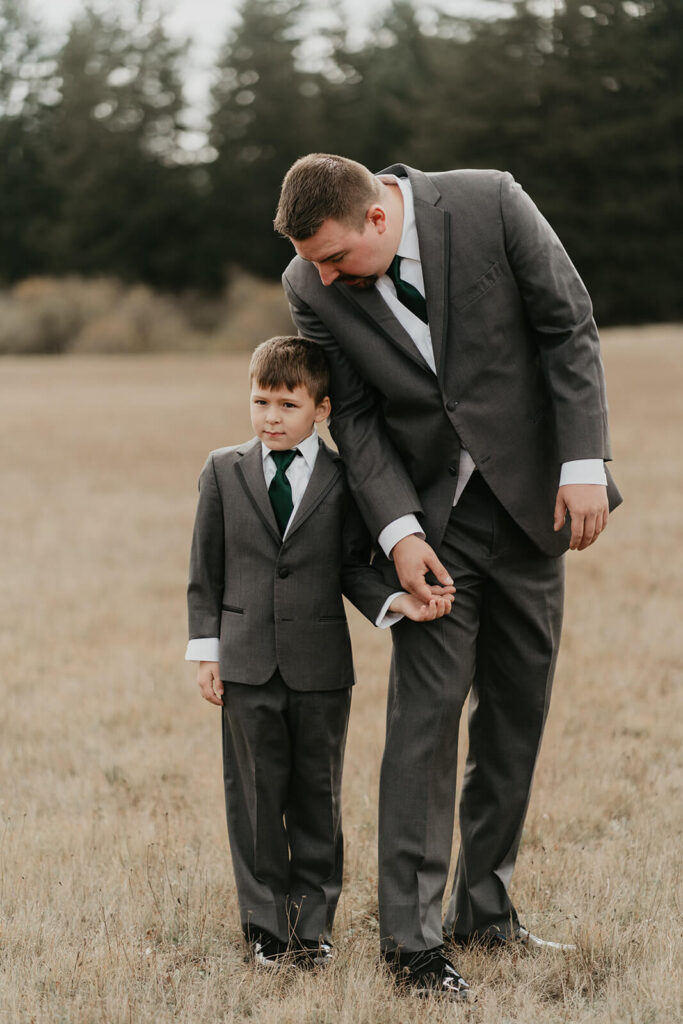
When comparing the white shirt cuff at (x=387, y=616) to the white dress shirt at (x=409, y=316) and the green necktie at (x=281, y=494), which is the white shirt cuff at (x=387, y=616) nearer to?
the white dress shirt at (x=409, y=316)

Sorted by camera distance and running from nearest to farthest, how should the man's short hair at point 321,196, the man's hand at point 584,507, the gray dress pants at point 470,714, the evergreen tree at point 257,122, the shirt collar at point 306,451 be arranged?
the man's short hair at point 321,196
the man's hand at point 584,507
the gray dress pants at point 470,714
the shirt collar at point 306,451
the evergreen tree at point 257,122

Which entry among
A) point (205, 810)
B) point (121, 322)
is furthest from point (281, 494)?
point (121, 322)

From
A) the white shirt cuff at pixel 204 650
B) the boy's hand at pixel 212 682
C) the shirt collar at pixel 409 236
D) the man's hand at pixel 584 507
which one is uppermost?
the shirt collar at pixel 409 236

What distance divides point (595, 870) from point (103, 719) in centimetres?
303

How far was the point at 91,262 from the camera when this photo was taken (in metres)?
43.4

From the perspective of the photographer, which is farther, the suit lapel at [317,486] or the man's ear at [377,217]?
the suit lapel at [317,486]

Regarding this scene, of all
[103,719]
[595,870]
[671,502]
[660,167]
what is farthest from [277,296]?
[595,870]

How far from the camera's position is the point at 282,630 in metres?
3.21

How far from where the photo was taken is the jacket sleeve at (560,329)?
3.10m

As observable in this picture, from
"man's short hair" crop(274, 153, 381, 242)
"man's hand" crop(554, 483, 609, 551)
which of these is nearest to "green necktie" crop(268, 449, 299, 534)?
"man's short hair" crop(274, 153, 381, 242)

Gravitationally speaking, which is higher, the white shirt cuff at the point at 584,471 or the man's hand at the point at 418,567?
the white shirt cuff at the point at 584,471

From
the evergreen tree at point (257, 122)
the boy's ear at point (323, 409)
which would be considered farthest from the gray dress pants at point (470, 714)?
the evergreen tree at point (257, 122)

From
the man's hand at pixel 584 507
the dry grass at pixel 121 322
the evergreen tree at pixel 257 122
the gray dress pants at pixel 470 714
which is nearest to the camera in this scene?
the man's hand at pixel 584 507

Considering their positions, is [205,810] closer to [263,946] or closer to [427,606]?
[263,946]
